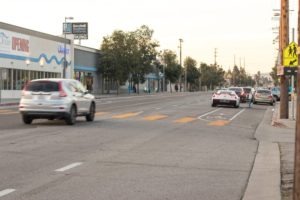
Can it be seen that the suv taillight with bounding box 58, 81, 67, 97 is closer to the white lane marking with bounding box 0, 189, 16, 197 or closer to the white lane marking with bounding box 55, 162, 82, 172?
the white lane marking with bounding box 55, 162, 82, 172

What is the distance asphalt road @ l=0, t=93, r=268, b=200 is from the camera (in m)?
8.55

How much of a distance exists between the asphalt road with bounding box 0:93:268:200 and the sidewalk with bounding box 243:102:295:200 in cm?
21

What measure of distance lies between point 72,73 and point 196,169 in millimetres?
57516

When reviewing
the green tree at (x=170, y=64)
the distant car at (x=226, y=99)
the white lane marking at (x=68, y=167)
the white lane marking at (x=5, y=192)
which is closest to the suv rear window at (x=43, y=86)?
the white lane marking at (x=68, y=167)

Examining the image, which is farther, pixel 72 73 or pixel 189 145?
pixel 72 73

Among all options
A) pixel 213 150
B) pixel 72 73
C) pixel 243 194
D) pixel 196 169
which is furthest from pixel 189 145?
pixel 72 73

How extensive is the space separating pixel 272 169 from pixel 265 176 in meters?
0.90

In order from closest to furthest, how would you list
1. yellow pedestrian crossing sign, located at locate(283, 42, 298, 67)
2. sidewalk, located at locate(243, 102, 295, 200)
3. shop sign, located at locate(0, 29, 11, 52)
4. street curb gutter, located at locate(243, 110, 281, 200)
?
street curb gutter, located at locate(243, 110, 281, 200)
sidewalk, located at locate(243, 102, 295, 200)
yellow pedestrian crossing sign, located at locate(283, 42, 298, 67)
shop sign, located at locate(0, 29, 11, 52)

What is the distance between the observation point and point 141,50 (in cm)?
8281

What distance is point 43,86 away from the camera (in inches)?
803

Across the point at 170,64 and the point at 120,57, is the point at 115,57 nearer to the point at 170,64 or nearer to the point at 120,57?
the point at 120,57

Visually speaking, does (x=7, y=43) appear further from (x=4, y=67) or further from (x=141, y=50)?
(x=141, y=50)

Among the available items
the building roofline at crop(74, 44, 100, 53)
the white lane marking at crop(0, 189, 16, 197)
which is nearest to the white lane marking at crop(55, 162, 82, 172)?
the white lane marking at crop(0, 189, 16, 197)

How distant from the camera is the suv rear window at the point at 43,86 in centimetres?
2031
